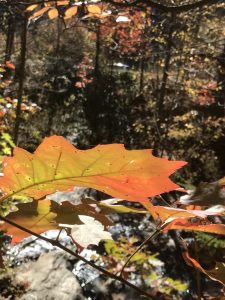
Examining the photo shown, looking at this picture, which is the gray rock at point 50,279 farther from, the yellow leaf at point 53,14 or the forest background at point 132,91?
the yellow leaf at point 53,14

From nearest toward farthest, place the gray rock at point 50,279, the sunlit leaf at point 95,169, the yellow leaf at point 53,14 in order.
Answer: the sunlit leaf at point 95,169 < the yellow leaf at point 53,14 < the gray rock at point 50,279

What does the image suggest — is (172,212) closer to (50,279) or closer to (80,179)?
(80,179)

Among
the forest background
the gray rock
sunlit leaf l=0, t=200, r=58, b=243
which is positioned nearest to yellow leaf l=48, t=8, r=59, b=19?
sunlit leaf l=0, t=200, r=58, b=243

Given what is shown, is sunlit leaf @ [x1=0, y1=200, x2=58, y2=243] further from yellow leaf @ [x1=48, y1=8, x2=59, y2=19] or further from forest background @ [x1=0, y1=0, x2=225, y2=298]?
forest background @ [x1=0, y1=0, x2=225, y2=298]

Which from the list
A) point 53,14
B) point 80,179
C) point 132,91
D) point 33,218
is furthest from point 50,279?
point 132,91

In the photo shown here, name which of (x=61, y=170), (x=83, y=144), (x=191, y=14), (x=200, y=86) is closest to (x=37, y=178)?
(x=61, y=170)

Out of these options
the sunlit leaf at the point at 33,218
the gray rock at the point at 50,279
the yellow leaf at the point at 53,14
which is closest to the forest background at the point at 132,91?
the gray rock at the point at 50,279
